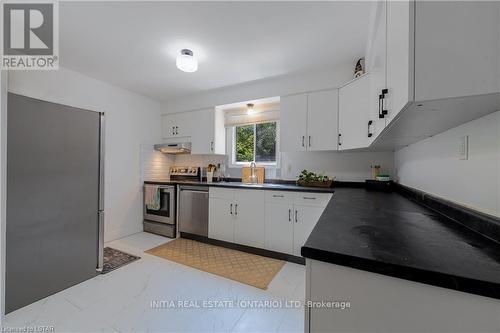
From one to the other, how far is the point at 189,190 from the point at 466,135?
293 centimetres

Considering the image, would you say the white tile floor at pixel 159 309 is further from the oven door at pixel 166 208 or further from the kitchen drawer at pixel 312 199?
the oven door at pixel 166 208

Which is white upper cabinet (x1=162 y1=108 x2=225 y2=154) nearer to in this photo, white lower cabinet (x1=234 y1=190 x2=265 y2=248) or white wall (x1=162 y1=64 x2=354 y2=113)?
white wall (x1=162 y1=64 x2=354 y2=113)

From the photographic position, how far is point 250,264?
7.51 feet

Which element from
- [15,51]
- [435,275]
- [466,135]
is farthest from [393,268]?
[15,51]

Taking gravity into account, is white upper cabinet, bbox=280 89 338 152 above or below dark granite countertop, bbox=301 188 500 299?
above

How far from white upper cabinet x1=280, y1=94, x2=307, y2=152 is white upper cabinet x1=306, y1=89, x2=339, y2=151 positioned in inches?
2.6

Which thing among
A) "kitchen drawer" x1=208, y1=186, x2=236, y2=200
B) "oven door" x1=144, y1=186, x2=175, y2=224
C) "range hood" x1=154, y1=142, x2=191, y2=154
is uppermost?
"range hood" x1=154, y1=142, x2=191, y2=154

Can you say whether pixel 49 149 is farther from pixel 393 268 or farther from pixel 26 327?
pixel 393 268

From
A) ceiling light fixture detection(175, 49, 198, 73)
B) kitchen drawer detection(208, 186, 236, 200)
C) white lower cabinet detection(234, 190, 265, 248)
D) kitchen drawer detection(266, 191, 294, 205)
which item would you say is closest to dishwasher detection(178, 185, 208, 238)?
kitchen drawer detection(208, 186, 236, 200)

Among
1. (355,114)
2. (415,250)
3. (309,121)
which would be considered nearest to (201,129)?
(309,121)

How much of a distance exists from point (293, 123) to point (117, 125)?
2643 mm

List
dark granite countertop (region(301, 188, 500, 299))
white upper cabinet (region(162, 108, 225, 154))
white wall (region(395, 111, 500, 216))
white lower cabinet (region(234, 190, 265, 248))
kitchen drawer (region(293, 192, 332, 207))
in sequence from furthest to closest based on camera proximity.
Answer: white upper cabinet (region(162, 108, 225, 154)) → white lower cabinet (region(234, 190, 265, 248)) → kitchen drawer (region(293, 192, 332, 207)) → white wall (region(395, 111, 500, 216)) → dark granite countertop (region(301, 188, 500, 299))

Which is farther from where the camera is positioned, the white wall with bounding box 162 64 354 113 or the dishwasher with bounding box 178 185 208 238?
the dishwasher with bounding box 178 185 208 238

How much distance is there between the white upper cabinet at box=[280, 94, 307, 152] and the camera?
266 cm
